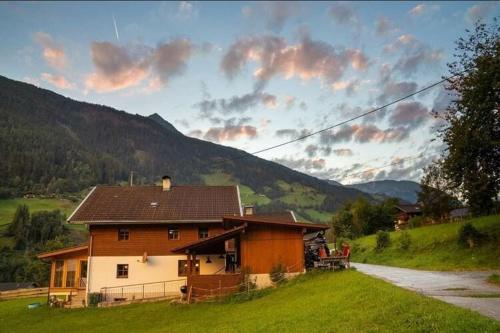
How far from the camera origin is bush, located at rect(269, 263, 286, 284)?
89.7 ft

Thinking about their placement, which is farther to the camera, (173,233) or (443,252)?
(173,233)

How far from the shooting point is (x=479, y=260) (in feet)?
91.9

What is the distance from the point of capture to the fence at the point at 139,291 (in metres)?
33.9

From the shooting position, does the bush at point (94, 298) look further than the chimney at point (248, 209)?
No

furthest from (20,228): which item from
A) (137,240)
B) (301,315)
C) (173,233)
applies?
(301,315)

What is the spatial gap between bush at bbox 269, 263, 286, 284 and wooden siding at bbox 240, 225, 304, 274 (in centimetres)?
27

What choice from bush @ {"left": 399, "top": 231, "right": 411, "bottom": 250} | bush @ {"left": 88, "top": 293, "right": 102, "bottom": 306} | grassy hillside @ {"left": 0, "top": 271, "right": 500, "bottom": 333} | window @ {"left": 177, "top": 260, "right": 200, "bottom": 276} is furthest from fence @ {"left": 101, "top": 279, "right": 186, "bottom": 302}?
bush @ {"left": 399, "top": 231, "right": 411, "bottom": 250}

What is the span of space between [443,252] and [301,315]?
21.4m

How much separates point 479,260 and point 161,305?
2187 centimetres

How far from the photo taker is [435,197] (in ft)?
220

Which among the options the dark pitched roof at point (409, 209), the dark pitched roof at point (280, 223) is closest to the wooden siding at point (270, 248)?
the dark pitched roof at point (280, 223)

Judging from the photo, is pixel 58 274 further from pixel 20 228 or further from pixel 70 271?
pixel 20 228

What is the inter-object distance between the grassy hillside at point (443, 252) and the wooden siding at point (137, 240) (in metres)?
18.9

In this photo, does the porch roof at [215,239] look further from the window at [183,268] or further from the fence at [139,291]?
the fence at [139,291]
